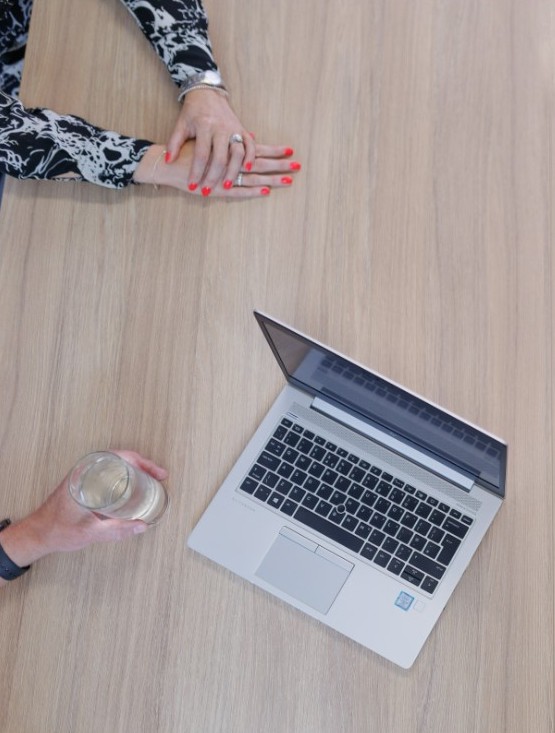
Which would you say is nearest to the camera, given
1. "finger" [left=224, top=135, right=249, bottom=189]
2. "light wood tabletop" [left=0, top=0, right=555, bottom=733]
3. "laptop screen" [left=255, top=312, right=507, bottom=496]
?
"laptop screen" [left=255, top=312, right=507, bottom=496]

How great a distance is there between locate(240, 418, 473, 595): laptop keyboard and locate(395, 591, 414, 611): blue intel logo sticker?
17mm

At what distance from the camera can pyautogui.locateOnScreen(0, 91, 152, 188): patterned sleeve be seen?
1029mm

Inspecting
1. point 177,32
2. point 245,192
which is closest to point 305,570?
point 245,192

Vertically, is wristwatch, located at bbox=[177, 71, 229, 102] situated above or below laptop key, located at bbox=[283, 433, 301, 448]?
above

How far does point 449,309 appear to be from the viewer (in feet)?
3.20

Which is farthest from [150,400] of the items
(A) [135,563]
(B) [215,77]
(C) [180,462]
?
(B) [215,77]

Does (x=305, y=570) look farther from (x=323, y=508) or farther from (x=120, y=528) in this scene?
(x=120, y=528)

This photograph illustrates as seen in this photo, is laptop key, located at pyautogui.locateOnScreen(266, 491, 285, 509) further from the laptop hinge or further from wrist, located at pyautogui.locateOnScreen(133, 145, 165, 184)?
wrist, located at pyautogui.locateOnScreen(133, 145, 165, 184)

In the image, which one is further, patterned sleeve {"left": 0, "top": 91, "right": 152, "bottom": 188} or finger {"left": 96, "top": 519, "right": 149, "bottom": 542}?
patterned sleeve {"left": 0, "top": 91, "right": 152, "bottom": 188}

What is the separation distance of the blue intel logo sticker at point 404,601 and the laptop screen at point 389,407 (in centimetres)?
16

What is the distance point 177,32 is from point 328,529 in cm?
73

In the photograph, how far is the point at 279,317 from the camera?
994 millimetres

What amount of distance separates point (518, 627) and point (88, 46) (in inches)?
39.1

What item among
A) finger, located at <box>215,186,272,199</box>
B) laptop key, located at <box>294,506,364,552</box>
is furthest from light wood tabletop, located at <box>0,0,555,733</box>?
laptop key, located at <box>294,506,364,552</box>
